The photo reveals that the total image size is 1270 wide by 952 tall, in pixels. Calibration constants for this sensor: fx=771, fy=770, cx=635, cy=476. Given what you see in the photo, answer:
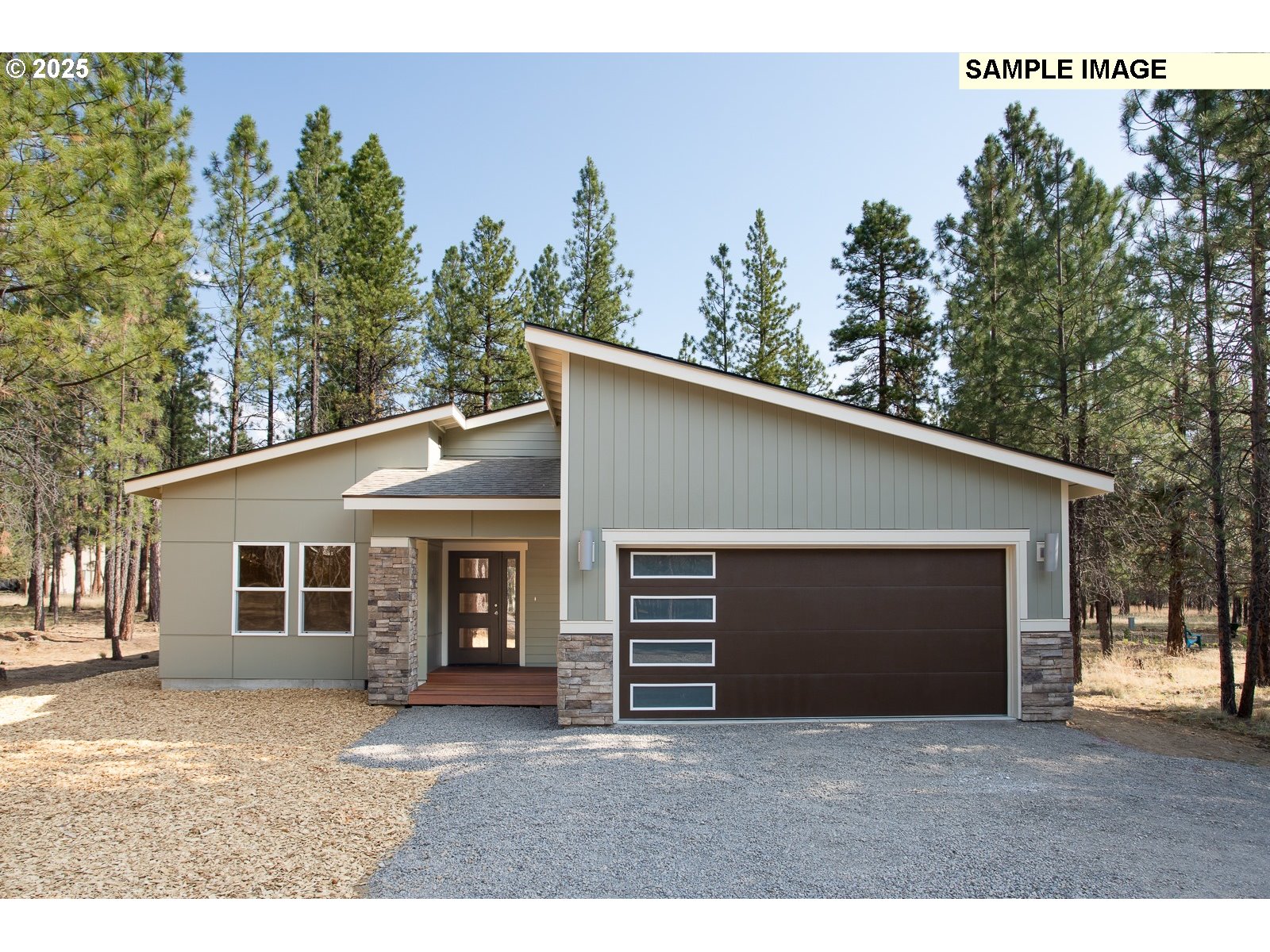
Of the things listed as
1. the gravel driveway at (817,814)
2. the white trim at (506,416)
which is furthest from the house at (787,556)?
the white trim at (506,416)

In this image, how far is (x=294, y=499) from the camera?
36.5 feet

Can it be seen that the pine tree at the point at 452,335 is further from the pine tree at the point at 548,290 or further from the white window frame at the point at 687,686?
the white window frame at the point at 687,686

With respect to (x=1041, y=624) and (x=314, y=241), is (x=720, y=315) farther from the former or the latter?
(x=1041, y=624)

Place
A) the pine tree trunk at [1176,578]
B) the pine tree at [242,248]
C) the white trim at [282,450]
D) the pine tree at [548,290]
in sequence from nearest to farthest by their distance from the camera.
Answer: the white trim at [282,450] < the pine tree trunk at [1176,578] < the pine tree at [242,248] < the pine tree at [548,290]

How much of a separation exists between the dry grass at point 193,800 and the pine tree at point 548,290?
13601 millimetres

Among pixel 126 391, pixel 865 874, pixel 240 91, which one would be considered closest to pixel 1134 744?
pixel 865 874

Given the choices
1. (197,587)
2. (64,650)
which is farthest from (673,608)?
(64,650)

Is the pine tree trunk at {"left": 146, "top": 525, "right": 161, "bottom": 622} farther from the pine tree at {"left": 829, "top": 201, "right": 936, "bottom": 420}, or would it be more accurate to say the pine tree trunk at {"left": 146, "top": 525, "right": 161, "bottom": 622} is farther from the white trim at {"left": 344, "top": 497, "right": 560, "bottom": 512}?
the pine tree at {"left": 829, "top": 201, "right": 936, "bottom": 420}

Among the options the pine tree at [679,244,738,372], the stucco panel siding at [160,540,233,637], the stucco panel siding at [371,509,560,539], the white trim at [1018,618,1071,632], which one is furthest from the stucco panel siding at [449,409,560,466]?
the pine tree at [679,244,738,372]

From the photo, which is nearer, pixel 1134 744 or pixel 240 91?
pixel 1134 744

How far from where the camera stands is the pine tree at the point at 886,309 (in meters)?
20.0

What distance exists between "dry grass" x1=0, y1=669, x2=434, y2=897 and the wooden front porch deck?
763 millimetres

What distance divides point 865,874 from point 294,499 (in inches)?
366

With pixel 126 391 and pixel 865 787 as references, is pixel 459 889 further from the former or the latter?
pixel 126 391
